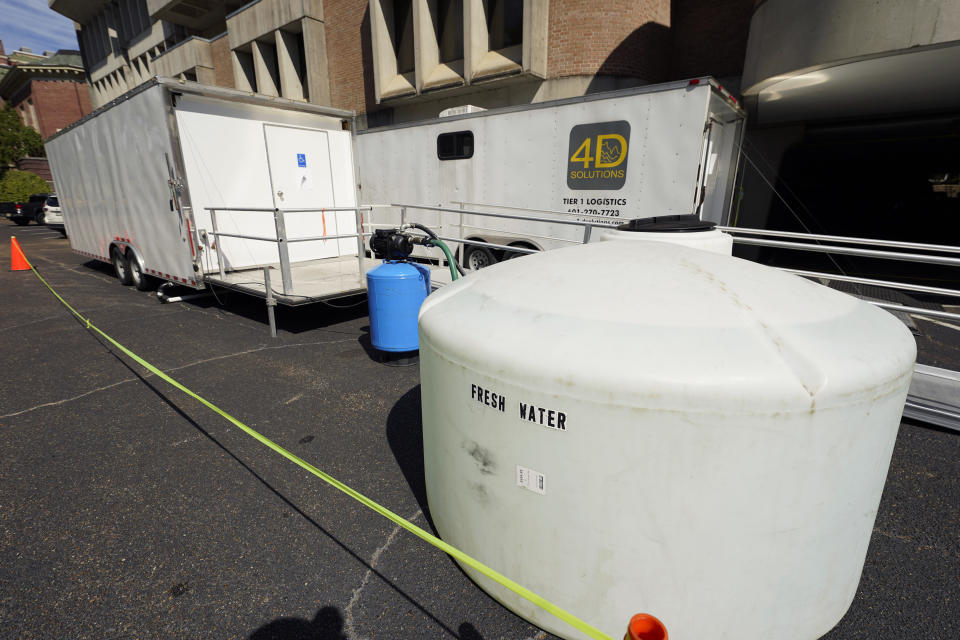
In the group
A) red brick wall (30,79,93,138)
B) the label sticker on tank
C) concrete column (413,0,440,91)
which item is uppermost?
red brick wall (30,79,93,138)

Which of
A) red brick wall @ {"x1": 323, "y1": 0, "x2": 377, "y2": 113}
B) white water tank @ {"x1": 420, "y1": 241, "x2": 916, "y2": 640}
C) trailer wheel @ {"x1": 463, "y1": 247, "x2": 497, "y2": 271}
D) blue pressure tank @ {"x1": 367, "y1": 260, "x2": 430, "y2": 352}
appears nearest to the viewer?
white water tank @ {"x1": 420, "y1": 241, "x2": 916, "y2": 640}

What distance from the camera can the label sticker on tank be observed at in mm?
1880

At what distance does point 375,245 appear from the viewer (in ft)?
17.8

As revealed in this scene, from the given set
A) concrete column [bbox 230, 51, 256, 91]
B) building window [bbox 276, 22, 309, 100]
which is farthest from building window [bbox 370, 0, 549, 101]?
concrete column [bbox 230, 51, 256, 91]

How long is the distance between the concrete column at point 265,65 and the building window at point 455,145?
17226mm

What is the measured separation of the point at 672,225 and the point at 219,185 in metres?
7.05

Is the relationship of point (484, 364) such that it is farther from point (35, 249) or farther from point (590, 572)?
point (35, 249)

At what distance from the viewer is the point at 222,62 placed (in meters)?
25.1

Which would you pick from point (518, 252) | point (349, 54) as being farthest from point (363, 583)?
point (349, 54)

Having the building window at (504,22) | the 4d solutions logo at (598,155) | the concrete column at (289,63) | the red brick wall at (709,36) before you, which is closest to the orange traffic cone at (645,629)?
the 4d solutions logo at (598,155)

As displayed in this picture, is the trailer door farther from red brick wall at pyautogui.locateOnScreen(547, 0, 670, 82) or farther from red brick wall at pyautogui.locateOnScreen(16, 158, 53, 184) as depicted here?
red brick wall at pyautogui.locateOnScreen(16, 158, 53, 184)

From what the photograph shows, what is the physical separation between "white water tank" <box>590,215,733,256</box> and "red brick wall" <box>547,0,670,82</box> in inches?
468

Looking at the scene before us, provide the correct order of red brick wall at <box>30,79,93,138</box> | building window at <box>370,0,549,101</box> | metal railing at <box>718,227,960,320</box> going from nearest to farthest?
metal railing at <box>718,227,960,320</box>
building window at <box>370,0,549,101</box>
red brick wall at <box>30,79,93,138</box>

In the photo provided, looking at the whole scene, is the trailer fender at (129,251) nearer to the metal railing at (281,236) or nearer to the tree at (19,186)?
the metal railing at (281,236)
